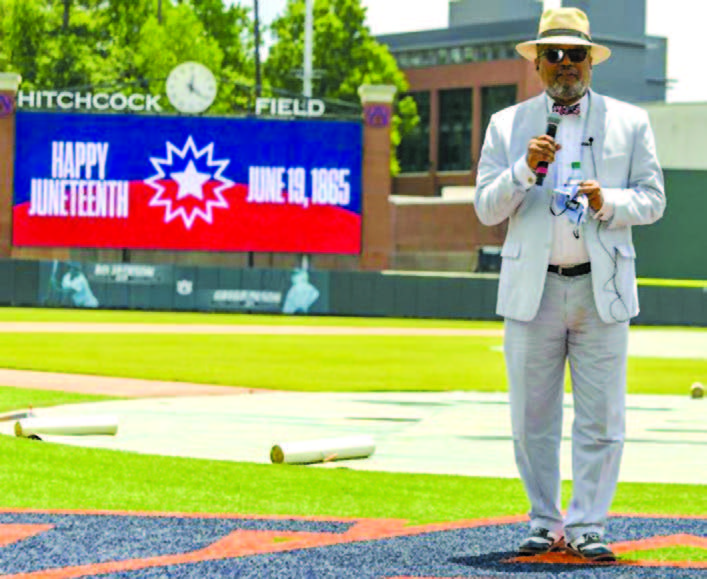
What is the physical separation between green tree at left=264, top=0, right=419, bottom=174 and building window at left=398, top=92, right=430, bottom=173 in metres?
25.0

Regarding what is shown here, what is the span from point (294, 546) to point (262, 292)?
1479 inches

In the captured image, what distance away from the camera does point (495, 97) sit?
320 feet

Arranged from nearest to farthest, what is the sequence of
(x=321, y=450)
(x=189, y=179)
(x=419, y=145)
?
1. (x=321, y=450)
2. (x=189, y=179)
3. (x=419, y=145)

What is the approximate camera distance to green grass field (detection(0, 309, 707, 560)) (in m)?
8.75

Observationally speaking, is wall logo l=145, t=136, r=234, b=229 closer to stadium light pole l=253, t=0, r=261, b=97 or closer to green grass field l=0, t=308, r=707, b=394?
green grass field l=0, t=308, r=707, b=394

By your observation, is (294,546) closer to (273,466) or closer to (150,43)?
(273,466)

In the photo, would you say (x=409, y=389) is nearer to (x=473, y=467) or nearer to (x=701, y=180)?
(x=473, y=467)

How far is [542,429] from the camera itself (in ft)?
22.2

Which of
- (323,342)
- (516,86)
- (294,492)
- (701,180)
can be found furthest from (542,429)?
(516,86)

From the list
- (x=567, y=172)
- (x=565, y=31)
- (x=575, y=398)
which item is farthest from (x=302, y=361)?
(x=565, y=31)

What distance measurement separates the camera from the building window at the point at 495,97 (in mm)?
96188

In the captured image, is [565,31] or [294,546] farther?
[294,546]

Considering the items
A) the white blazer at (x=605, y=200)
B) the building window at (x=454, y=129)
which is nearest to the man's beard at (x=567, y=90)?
the white blazer at (x=605, y=200)

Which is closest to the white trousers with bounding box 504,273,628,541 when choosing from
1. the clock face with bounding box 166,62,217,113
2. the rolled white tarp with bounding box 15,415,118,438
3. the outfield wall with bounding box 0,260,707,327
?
the rolled white tarp with bounding box 15,415,118,438
